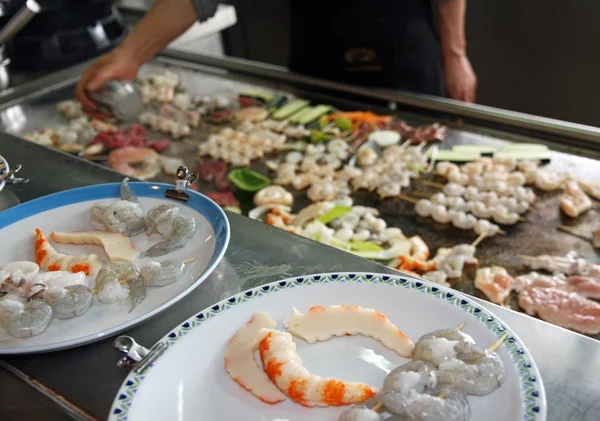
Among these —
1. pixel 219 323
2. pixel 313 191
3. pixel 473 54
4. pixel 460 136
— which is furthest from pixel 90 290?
pixel 473 54

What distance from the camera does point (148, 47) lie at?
3.28 m

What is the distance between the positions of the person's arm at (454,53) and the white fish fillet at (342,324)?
8.39ft

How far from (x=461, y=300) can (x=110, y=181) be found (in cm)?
125

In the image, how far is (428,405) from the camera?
985 mm

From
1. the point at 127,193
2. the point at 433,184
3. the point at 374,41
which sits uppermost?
the point at 127,193

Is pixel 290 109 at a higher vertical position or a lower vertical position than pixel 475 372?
lower

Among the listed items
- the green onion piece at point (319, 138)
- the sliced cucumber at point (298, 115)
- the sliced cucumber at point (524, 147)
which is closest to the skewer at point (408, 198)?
the sliced cucumber at point (524, 147)

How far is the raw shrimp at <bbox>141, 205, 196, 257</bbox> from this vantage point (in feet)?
5.04

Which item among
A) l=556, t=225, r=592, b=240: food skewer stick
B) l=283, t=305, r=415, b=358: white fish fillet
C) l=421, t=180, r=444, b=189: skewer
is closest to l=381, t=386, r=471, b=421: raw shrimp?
l=283, t=305, r=415, b=358: white fish fillet

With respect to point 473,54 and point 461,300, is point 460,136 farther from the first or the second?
point 473,54

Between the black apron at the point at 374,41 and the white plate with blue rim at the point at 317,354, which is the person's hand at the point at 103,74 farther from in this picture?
the white plate with blue rim at the point at 317,354

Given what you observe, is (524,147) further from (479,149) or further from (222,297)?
(222,297)

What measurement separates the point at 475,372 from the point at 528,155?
1.82 meters

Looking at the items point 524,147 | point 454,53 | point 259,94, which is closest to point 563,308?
point 524,147
